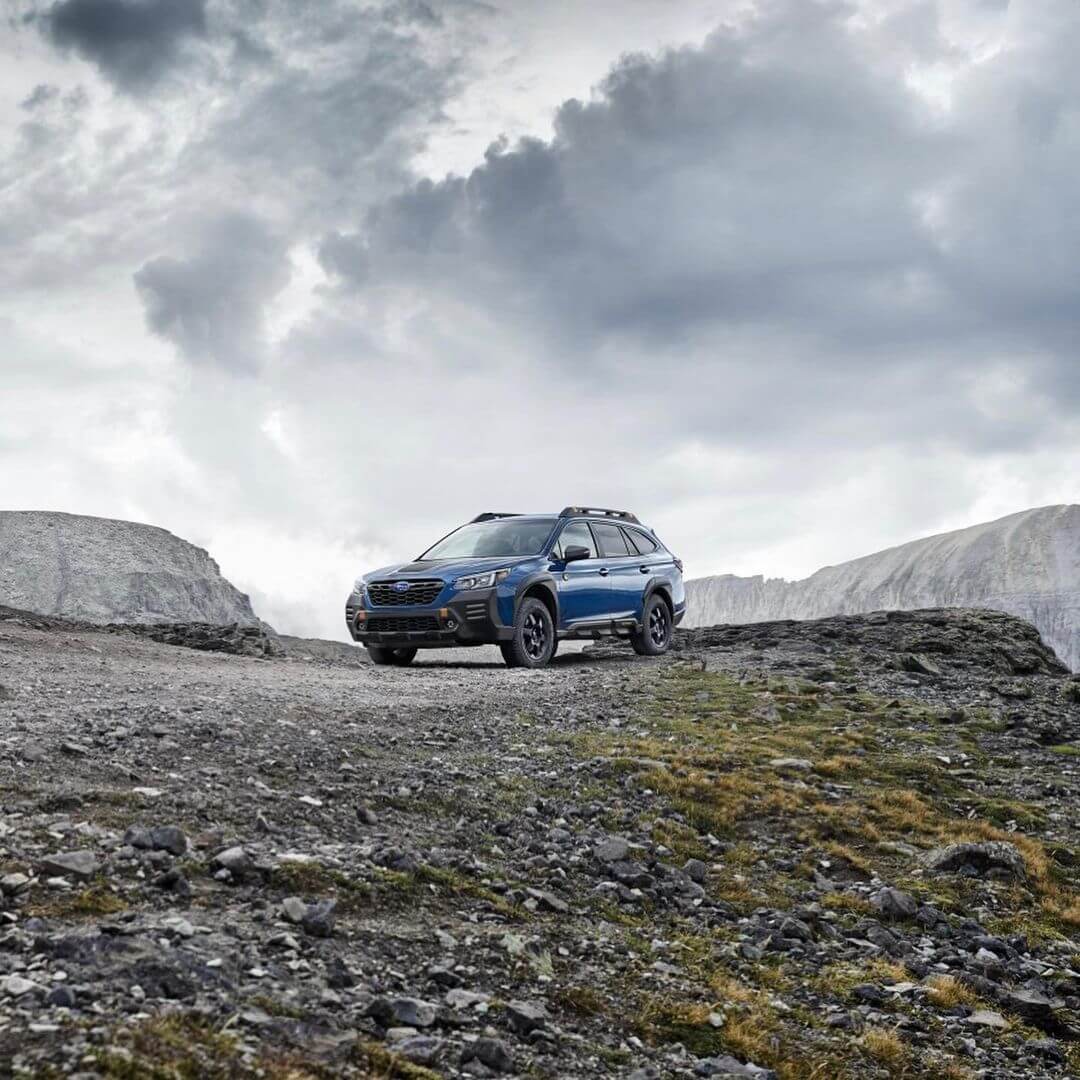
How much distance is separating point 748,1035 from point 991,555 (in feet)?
430

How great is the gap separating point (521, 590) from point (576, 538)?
201cm

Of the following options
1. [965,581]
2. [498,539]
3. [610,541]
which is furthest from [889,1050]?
[965,581]

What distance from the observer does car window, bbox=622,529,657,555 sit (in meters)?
19.6

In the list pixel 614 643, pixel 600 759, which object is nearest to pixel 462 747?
pixel 600 759

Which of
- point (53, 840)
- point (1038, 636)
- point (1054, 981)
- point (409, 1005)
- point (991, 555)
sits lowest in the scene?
point (1054, 981)

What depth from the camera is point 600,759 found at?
33.0 ft

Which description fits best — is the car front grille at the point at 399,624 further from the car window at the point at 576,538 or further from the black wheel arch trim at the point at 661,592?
the black wheel arch trim at the point at 661,592

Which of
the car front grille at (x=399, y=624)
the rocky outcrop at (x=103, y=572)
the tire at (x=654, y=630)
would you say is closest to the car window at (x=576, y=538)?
the tire at (x=654, y=630)

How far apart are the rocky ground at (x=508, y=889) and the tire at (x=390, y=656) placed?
4533 millimetres

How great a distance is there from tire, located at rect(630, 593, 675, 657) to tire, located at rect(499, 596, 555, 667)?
2491 millimetres

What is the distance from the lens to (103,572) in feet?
148

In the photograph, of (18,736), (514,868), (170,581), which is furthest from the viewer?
(170,581)

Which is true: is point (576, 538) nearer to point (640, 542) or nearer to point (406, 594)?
point (640, 542)

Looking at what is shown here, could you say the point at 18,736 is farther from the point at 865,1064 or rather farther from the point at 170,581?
the point at 170,581
